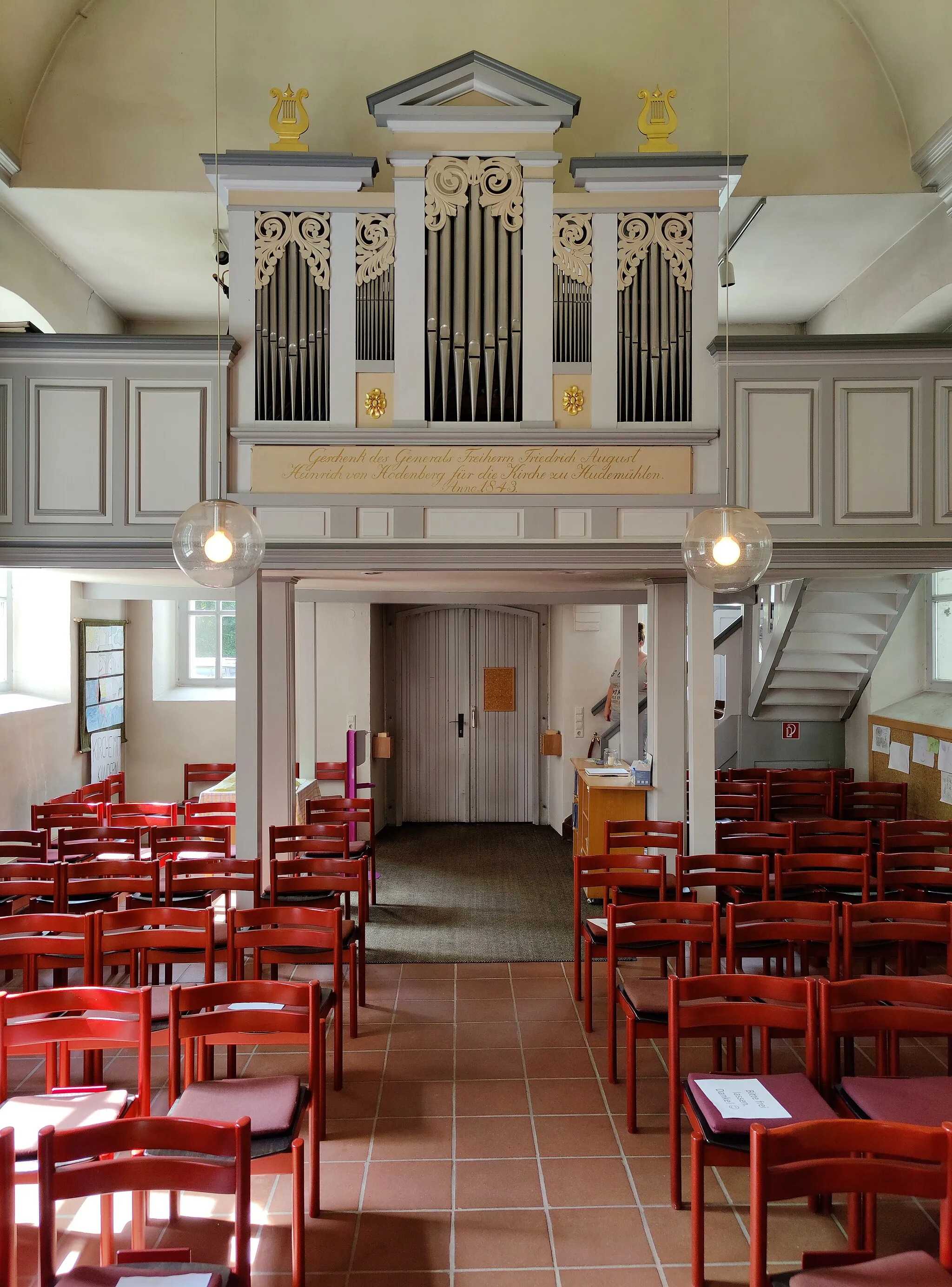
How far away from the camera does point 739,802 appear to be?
8141mm

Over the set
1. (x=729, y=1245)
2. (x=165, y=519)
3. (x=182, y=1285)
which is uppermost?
(x=165, y=519)

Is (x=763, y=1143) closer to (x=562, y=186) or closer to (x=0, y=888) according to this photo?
(x=0, y=888)

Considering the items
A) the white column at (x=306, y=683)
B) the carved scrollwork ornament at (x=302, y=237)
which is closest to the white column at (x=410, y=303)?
the carved scrollwork ornament at (x=302, y=237)

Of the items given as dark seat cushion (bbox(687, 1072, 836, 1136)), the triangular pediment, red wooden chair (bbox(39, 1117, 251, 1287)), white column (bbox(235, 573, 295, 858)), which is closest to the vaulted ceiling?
the triangular pediment

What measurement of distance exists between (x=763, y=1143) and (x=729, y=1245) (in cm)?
136

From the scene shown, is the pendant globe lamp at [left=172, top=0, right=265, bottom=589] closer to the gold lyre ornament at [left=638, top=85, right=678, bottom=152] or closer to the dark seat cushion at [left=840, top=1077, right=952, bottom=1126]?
the dark seat cushion at [left=840, top=1077, right=952, bottom=1126]

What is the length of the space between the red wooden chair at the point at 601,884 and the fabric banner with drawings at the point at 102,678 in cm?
613

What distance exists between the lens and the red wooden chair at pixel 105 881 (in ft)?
16.8

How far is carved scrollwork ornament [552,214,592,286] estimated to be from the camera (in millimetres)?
6164

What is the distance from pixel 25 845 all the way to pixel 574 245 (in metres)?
5.47

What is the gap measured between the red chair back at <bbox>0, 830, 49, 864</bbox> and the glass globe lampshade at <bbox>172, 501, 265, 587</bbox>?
285 centimetres

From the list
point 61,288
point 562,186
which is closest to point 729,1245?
point 562,186

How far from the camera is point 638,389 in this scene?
6.26m

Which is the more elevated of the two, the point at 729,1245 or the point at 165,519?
the point at 165,519
